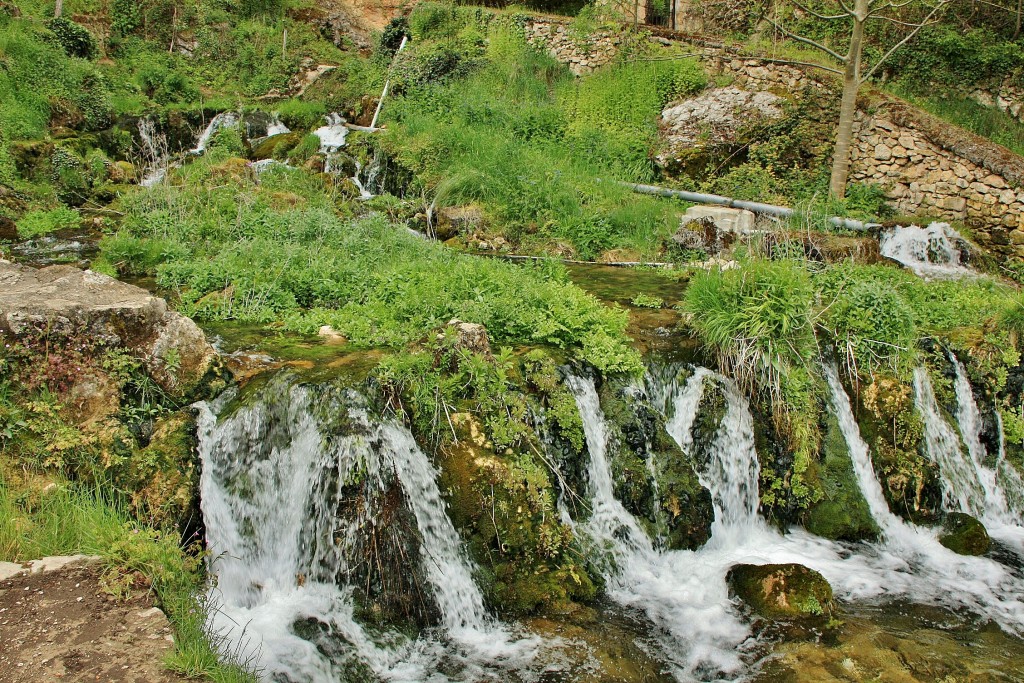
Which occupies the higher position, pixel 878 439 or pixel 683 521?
pixel 878 439

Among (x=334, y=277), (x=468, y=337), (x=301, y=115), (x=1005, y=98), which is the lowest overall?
(x=468, y=337)

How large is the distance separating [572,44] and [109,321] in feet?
53.6

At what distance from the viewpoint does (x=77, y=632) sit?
3375 mm

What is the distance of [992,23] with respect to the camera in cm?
1684

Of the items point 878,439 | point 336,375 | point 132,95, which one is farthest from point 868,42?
point 132,95

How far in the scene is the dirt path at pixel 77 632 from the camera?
123 inches

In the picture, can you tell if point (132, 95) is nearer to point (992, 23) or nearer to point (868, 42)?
point (868, 42)

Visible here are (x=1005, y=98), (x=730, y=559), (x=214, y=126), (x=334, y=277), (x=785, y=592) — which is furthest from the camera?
Answer: (x=214, y=126)

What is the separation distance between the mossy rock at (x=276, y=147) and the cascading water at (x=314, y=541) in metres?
11.3

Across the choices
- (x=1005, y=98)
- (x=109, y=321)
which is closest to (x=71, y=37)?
(x=109, y=321)

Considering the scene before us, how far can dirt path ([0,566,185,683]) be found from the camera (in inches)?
123

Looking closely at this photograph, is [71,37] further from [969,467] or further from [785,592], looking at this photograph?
[969,467]

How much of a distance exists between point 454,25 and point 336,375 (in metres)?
16.7

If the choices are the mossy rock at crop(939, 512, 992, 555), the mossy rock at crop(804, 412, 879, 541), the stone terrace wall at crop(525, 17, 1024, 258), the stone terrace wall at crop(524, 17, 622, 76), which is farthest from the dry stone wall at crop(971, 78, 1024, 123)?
the mossy rock at crop(804, 412, 879, 541)
